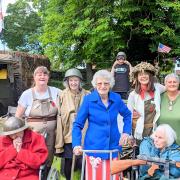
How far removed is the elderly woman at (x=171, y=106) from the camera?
5043 mm

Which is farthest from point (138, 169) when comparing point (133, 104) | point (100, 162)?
point (133, 104)

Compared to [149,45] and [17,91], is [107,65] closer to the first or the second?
[149,45]

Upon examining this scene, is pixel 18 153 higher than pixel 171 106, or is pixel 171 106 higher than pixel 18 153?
pixel 171 106

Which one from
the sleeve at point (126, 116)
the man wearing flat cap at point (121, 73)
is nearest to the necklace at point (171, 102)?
the sleeve at point (126, 116)

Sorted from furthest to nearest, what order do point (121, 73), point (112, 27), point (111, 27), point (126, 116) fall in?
point (112, 27), point (111, 27), point (121, 73), point (126, 116)

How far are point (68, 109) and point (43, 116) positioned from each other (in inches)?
12.4

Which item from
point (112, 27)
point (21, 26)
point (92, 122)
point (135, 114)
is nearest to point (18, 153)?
point (92, 122)

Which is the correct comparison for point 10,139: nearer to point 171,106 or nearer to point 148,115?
point 148,115

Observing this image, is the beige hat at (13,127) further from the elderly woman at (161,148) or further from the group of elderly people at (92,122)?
the elderly woman at (161,148)

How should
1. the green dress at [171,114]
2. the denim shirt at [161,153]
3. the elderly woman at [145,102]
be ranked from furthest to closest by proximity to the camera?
the elderly woman at [145,102] → the green dress at [171,114] → the denim shirt at [161,153]

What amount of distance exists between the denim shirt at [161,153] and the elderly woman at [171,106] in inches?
27.0

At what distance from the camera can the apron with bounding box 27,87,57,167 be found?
17.1 feet

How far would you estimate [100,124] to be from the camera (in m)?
4.57

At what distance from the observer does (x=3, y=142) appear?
4.51m
